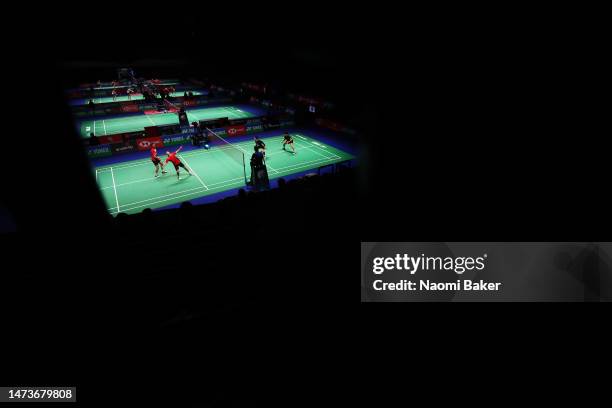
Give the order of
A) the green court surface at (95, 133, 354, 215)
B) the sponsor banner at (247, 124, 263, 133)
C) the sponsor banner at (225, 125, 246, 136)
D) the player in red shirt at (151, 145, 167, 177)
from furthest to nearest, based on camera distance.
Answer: the sponsor banner at (247, 124, 263, 133) < the sponsor banner at (225, 125, 246, 136) < the player in red shirt at (151, 145, 167, 177) < the green court surface at (95, 133, 354, 215)

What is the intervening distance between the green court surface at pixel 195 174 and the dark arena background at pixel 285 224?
18.4 ft

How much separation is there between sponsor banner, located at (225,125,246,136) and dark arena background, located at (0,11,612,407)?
12.3m

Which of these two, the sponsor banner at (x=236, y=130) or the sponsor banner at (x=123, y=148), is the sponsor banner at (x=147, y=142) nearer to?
the sponsor banner at (x=123, y=148)

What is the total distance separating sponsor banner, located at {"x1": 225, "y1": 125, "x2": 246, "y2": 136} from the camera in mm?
17562

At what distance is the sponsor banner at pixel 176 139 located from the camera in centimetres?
1587

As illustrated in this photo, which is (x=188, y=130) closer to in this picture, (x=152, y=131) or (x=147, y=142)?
(x=152, y=131)

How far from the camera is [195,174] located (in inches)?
491

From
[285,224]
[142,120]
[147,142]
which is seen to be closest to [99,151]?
[147,142]

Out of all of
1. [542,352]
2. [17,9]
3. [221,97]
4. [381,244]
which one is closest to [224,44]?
[17,9]

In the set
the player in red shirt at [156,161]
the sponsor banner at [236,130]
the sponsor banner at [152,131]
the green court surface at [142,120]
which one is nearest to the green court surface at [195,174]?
the player in red shirt at [156,161]

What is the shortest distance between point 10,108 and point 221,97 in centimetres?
2906

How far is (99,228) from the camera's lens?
11.6 ft

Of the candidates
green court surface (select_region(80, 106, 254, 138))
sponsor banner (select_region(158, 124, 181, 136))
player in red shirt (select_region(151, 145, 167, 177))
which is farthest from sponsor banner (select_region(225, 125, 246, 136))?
player in red shirt (select_region(151, 145, 167, 177))

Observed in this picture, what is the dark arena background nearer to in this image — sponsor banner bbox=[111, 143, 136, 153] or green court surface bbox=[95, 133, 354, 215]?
green court surface bbox=[95, 133, 354, 215]
